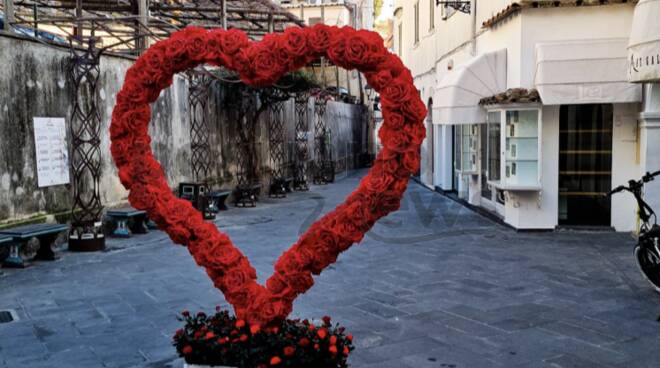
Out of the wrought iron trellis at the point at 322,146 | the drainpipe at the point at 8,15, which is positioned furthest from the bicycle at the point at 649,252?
the wrought iron trellis at the point at 322,146

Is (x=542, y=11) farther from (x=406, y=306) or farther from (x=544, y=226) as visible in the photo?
(x=406, y=306)

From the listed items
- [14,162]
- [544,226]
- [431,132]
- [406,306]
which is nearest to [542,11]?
[544,226]

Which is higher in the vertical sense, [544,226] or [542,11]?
[542,11]

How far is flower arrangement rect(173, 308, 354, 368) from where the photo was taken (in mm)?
3859

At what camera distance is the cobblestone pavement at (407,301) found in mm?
5375

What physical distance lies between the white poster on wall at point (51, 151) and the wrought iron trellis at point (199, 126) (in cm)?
448

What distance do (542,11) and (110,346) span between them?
884 centimetres

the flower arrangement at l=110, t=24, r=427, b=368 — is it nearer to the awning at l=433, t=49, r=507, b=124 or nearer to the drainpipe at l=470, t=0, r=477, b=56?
the awning at l=433, t=49, r=507, b=124

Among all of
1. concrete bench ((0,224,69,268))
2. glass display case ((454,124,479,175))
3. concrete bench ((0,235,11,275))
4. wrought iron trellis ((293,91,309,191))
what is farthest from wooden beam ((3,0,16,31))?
wrought iron trellis ((293,91,309,191))

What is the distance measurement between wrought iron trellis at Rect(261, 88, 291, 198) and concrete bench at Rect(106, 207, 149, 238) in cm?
660

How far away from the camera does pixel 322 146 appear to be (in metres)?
24.8

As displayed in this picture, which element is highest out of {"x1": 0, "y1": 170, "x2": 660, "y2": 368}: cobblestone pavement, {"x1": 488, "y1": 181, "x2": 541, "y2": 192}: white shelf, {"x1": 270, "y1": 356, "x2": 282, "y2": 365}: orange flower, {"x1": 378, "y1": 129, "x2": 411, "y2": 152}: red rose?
{"x1": 378, "y1": 129, "x2": 411, "y2": 152}: red rose

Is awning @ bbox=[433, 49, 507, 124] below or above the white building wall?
above

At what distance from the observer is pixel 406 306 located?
6.84 m
